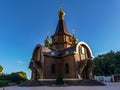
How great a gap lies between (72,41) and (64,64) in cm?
791

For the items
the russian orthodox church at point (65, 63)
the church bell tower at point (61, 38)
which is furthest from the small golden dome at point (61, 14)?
the russian orthodox church at point (65, 63)

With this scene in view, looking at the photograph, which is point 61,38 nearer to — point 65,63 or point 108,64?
point 65,63

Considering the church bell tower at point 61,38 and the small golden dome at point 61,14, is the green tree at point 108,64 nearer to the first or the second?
the church bell tower at point 61,38

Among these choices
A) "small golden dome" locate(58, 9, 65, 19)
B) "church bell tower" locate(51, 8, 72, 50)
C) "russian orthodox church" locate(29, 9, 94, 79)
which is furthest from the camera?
"small golden dome" locate(58, 9, 65, 19)

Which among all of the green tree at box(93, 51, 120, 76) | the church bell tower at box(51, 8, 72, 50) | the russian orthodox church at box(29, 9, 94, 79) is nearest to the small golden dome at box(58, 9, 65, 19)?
the church bell tower at box(51, 8, 72, 50)

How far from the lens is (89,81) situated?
19719mm

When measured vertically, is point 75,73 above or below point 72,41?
below

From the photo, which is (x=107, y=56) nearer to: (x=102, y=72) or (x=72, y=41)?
(x=102, y=72)

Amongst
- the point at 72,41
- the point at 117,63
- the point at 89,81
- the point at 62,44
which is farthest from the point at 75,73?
the point at 117,63

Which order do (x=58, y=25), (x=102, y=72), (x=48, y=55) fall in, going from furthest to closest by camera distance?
(x=102, y=72) → (x=58, y=25) → (x=48, y=55)

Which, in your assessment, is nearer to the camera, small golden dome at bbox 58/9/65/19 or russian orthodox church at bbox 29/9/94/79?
russian orthodox church at bbox 29/9/94/79

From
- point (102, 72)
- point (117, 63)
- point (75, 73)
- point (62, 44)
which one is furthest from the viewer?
point (102, 72)

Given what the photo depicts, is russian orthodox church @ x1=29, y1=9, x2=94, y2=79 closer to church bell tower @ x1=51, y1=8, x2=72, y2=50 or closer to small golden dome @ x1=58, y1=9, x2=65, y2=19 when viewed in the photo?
church bell tower @ x1=51, y1=8, x2=72, y2=50

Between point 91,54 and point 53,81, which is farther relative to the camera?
point 91,54
